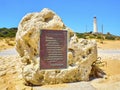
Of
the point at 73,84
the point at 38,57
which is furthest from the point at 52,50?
the point at 73,84

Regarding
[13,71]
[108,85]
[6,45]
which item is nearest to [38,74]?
[108,85]

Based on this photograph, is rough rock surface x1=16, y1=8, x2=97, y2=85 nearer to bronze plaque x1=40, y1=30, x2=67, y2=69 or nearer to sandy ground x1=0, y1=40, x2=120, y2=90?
bronze plaque x1=40, y1=30, x2=67, y2=69

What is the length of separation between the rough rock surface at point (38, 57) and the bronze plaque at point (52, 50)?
0.16 meters

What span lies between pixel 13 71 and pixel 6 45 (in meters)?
16.5

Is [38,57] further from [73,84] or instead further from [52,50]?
[73,84]

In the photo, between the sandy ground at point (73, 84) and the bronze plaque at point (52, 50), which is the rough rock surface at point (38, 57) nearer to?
the bronze plaque at point (52, 50)

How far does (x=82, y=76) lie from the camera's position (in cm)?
799

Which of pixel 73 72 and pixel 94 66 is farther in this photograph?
pixel 94 66

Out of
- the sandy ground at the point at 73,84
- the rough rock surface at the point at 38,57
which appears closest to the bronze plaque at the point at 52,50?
the rough rock surface at the point at 38,57

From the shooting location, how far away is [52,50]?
7723 mm

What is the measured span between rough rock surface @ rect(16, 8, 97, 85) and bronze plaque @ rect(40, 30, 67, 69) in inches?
6.2

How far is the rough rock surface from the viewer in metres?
7.59

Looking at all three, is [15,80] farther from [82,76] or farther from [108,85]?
[108,85]

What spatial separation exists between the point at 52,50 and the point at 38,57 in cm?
49
